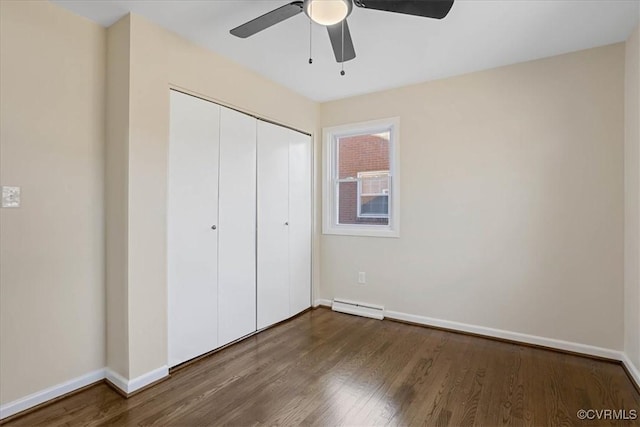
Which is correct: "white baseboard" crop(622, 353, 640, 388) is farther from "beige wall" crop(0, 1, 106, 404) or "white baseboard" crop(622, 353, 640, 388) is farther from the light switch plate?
the light switch plate

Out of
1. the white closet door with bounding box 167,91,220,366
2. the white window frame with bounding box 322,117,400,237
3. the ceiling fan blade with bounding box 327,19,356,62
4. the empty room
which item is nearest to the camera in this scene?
the ceiling fan blade with bounding box 327,19,356,62

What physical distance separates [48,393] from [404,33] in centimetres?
343

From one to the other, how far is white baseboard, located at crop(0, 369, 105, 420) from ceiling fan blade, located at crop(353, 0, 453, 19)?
9.55ft

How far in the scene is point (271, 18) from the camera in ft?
5.82

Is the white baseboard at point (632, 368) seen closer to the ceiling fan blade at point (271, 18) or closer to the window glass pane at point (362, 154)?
the window glass pane at point (362, 154)

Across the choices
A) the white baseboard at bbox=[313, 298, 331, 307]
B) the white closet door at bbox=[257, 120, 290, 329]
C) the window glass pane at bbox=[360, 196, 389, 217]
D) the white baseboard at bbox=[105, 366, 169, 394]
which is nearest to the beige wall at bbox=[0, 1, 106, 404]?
the white baseboard at bbox=[105, 366, 169, 394]

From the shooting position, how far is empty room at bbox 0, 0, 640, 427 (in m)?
1.92

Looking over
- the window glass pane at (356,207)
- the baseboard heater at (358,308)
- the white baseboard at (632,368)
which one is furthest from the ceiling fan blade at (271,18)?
the white baseboard at (632,368)

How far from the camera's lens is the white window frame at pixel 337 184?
11.3 ft

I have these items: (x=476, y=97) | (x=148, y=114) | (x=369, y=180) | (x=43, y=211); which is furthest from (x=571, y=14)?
(x=43, y=211)

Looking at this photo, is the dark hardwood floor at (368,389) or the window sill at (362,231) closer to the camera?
the dark hardwood floor at (368,389)

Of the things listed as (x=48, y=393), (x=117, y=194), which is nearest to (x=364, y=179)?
(x=117, y=194)

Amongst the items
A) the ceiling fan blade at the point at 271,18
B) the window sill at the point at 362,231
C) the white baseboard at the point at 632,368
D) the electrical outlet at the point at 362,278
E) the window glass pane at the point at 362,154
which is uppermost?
the ceiling fan blade at the point at 271,18

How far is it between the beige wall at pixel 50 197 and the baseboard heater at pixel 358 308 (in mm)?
2349
